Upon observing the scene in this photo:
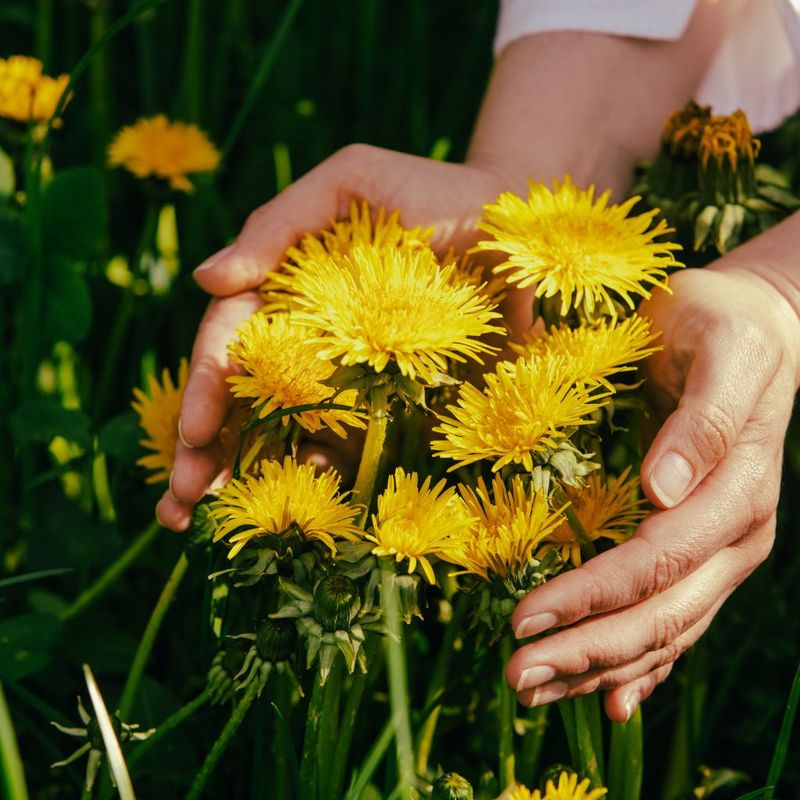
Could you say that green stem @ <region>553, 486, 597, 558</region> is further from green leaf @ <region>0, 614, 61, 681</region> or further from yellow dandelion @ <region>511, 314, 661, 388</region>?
green leaf @ <region>0, 614, 61, 681</region>

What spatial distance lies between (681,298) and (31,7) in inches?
59.7

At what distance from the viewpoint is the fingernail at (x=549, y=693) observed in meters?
0.74

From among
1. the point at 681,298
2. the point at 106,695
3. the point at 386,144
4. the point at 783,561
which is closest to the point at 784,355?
the point at 681,298

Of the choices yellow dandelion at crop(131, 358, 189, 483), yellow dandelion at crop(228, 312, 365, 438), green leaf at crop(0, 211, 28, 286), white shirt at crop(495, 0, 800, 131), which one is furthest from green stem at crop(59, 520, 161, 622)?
white shirt at crop(495, 0, 800, 131)

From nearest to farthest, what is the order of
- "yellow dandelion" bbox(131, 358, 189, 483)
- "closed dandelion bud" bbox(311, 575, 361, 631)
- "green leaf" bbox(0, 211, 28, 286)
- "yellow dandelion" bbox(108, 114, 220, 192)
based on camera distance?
"closed dandelion bud" bbox(311, 575, 361, 631)
"yellow dandelion" bbox(131, 358, 189, 483)
"green leaf" bbox(0, 211, 28, 286)
"yellow dandelion" bbox(108, 114, 220, 192)

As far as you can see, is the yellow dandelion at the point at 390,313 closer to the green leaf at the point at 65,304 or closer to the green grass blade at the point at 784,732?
the green grass blade at the point at 784,732

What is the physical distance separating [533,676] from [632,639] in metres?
0.10

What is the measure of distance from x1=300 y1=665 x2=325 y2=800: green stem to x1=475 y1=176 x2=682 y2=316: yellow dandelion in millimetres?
353

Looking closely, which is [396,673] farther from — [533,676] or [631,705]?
[631,705]

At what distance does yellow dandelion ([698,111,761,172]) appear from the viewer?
96 cm

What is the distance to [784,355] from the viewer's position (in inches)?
35.0

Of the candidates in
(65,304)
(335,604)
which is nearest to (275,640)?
(335,604)

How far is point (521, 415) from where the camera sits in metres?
0.71

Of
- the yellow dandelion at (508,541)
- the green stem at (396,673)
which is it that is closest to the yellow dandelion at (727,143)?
the yellow dandelion at (508,541)
